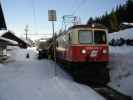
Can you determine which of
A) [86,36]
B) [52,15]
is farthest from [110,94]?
[52,15]

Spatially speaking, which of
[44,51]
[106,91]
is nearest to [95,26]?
[106,91]

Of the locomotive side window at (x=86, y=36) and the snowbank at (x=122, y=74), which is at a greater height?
the locomotive side window at (x=86, y=36)

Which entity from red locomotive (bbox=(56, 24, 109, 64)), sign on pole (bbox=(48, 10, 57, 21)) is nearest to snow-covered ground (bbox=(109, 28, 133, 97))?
red locomotive (bbox=(56, 24, 109, 64))

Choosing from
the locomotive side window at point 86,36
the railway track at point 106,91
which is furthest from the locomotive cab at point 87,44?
the railway track at point 106,91

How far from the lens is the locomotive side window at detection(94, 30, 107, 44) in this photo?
1522 centimetres

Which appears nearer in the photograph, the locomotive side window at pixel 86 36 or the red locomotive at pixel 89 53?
the red locomotive at pixel 89 53

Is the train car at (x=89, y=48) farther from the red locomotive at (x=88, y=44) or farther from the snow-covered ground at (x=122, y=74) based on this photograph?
the snow-covered ground at (x=122, y=74)

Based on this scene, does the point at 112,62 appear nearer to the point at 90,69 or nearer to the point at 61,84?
the point at 90,69

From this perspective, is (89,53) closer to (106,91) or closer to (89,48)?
(89,48)

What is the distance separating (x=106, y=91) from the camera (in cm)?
1238

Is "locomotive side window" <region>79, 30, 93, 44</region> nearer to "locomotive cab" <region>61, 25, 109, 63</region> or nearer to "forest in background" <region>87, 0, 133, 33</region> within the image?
"locomotive cab" <region>61, 25, 109, 63</region>

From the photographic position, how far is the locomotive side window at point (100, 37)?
49.9 feet

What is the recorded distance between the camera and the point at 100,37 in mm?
15328

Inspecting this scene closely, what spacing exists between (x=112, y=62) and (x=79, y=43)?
302 centimetres
